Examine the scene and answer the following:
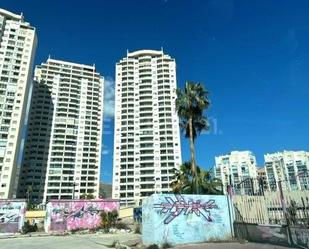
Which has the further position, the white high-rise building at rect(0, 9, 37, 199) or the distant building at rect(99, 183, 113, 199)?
the distant building at rect(99, 183, 113, 199)

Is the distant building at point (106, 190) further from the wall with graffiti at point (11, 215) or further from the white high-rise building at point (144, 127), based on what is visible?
the wall with graffiti at point (11, 215)

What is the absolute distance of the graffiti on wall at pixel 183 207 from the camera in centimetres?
2003

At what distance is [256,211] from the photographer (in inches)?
725

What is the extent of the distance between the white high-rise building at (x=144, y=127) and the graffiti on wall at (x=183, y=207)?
8932 cm

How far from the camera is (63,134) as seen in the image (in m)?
131

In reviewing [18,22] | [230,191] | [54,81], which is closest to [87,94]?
[54,81]

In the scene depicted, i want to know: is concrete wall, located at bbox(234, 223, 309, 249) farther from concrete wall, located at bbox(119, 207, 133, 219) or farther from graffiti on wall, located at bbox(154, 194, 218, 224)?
concrete wall, located at bbox(119, 207, 133, 219)

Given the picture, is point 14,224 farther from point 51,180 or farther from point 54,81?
point 54,81

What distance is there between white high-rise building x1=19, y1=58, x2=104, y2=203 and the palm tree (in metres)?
89.1

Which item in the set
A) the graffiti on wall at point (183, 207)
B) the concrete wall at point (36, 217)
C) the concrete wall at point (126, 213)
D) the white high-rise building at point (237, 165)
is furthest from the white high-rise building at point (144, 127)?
the graffiti on wall at point (183, 207)

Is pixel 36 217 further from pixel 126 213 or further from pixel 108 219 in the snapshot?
pixel 108 219

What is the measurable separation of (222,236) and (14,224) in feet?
107

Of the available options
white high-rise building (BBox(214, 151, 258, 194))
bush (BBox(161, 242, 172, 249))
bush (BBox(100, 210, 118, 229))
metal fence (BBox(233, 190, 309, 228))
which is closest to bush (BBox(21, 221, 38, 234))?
bush (BBox(100, 210, 118, 229))

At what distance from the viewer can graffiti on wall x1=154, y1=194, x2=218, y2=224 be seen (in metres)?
20.0
